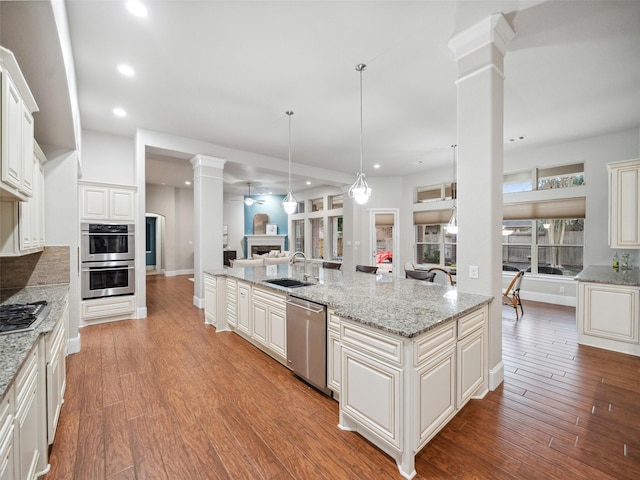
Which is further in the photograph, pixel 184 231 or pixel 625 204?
pixel 184 231

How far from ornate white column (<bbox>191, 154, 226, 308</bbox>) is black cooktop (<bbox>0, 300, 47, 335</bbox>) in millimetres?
3220

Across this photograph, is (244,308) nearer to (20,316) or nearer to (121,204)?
(20,316)

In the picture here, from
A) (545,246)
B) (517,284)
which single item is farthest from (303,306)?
(545,246)

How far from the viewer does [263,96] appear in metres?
3.86

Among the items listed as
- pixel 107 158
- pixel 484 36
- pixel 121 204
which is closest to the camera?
pixel 484 36

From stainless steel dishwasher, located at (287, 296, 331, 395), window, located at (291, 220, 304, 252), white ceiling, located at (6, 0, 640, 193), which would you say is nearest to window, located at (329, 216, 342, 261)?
window, located at (291, 220, 304, 252)

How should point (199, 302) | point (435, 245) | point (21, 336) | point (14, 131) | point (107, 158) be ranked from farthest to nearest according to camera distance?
point (435, 245)
point (199, 302)
point (107, 158)
point (14, 131)
point (21, 336)

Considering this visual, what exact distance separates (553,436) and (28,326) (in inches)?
140

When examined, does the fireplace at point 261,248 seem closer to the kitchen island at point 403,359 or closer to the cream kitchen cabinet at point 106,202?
the cream kitchen cabinet at point 106,202

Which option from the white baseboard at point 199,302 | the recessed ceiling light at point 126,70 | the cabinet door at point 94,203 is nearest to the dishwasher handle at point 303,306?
the recessed ceiling light at point 126,70

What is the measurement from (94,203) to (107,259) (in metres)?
0.90

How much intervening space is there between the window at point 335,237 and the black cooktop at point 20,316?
28.0 feet

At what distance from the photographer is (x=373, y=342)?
1790mm

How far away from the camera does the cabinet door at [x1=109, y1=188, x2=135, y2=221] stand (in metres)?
4.63
